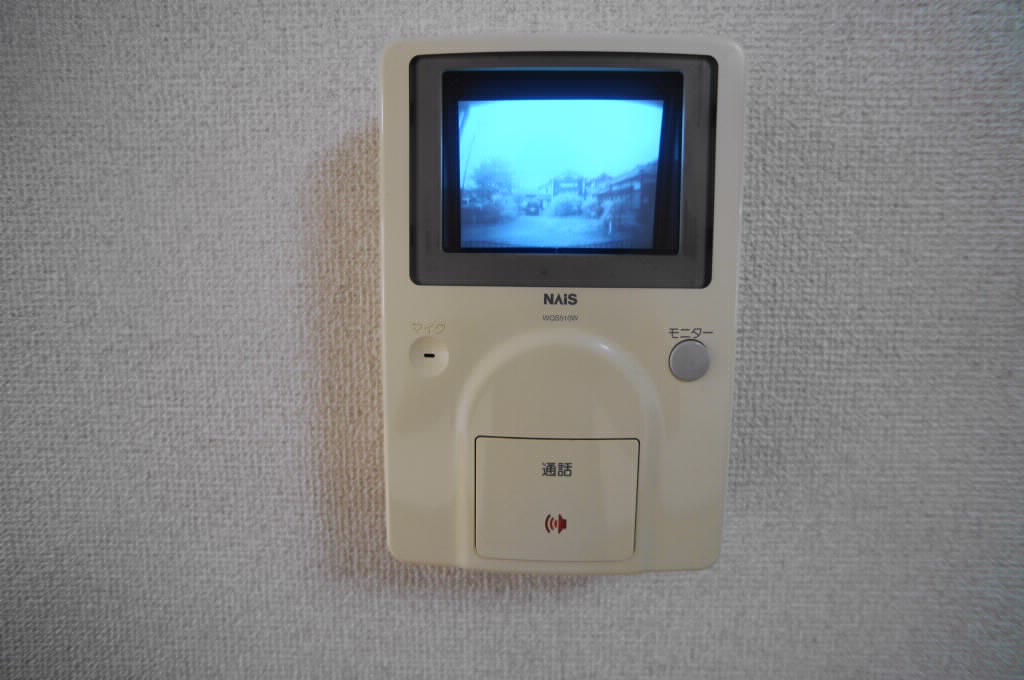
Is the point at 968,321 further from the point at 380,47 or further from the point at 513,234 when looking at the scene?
the point at 380,47

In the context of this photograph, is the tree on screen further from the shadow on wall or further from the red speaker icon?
the red speaker icon

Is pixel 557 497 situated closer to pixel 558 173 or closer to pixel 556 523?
pixel 556 523

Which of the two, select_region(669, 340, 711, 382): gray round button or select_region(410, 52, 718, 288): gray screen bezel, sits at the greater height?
select_region(410, 52, 718, 288): gray screen bezel

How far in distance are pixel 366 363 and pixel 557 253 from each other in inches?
6.5

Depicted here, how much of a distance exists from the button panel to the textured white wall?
9 centimetres

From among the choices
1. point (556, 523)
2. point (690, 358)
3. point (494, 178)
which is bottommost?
point (556, 523)

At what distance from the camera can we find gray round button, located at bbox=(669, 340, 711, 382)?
344 mm

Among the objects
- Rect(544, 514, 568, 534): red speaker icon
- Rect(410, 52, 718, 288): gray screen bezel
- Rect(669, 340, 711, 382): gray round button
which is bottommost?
Rect(544, 514, 568, 534): red speaker icon

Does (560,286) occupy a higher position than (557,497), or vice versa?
(560,286)

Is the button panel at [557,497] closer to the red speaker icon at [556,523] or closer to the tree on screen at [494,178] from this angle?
the red speaker icon at [556,523]

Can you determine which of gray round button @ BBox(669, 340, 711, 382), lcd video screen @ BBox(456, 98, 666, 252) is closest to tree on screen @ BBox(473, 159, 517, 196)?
lcd video screen @ BBox(456, 98, 666, 252)

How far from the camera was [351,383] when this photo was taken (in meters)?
0.42

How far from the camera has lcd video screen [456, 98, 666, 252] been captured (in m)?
0.34

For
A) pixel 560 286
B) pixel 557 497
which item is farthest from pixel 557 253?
pixel 557 497
